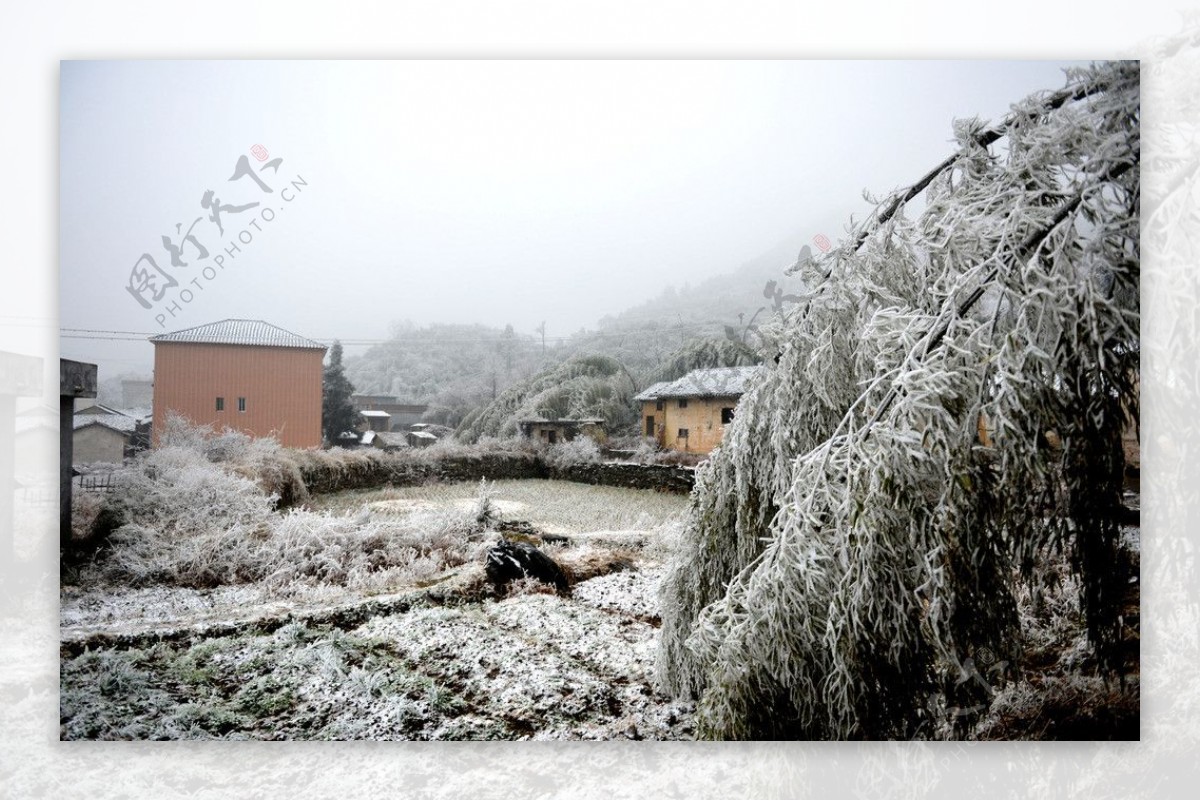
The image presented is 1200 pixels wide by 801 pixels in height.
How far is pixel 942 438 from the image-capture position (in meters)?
2.30

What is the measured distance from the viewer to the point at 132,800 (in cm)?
289

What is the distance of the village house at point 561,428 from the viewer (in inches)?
119

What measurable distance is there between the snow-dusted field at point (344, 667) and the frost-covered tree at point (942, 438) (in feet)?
1.28

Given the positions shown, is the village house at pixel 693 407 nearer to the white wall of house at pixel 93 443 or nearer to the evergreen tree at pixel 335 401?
the evergreen tree at pixel 335 401

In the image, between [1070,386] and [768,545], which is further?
[768,545]

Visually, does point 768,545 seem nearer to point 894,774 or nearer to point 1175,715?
point 894,774

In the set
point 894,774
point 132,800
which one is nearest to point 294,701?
point 132,800

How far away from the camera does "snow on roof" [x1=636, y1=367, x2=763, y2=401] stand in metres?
2.85

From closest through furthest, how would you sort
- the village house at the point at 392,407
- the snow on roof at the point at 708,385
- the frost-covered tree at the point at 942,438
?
the frost-covered tree at the point at 942,438
the snow on roof at the point at 708,385
the village house at the point at 392,407

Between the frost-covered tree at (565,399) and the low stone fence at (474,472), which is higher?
the frost-covered tree at (565,399)

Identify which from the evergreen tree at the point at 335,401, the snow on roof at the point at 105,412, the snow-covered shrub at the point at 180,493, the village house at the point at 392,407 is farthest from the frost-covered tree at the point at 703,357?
the snow on roof at the point at 105,412

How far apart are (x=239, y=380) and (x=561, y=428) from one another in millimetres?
1089

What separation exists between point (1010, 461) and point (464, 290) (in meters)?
1.79

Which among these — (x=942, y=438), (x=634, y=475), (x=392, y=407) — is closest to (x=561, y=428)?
(x=634, y=475)
